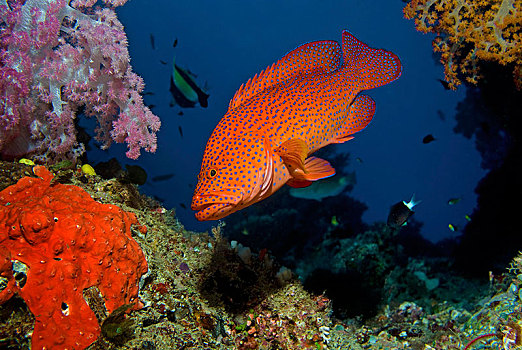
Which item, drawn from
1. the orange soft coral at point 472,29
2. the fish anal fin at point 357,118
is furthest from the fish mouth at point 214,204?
the orange soft coral at point 472,29

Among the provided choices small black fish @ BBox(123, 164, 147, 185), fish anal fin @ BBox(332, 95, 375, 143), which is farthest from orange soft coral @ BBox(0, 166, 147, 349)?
fish anal fin @ BBox(332, 95, 375, 143)

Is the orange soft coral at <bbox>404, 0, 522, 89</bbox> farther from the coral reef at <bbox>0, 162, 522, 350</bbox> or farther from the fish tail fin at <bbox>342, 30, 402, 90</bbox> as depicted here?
the coral reef at <bbox>0, 162, 522, 350</bbox>

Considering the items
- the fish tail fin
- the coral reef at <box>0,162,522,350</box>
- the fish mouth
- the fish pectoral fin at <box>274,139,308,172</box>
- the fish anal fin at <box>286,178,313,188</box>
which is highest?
the fish tail fin

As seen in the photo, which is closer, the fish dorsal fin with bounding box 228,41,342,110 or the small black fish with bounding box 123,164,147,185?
the fish dorsal fin with bounding box 228,41,342,110

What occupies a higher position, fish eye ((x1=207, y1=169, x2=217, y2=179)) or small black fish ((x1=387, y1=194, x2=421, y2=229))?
fish eye ((x1=207, y1=169, x2=217, y2=179))

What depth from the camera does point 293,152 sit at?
2.63m

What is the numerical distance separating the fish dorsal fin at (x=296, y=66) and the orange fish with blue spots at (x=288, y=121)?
0.01 metres

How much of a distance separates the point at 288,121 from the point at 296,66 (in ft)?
2.94

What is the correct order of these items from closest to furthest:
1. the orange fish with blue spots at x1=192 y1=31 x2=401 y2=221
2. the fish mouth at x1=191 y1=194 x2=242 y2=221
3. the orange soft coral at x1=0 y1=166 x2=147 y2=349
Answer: the orange soft coral at x1=0 y1=166 x2=147 y2=349 < the fish mouth at x1=191 y1=194 x2=242 y2=221 < the orange fish with blue spots at x1=192 y1=31 x2=401 y2=221

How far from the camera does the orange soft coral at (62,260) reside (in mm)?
2293

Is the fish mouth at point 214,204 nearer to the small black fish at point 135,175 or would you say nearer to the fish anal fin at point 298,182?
the fish anal fin at point 298,182

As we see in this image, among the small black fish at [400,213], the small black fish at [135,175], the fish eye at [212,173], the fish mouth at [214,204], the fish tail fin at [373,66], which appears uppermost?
Result: the fish tail fin at [373,66]

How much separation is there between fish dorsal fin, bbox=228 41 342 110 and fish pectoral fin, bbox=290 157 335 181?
3.24 feet

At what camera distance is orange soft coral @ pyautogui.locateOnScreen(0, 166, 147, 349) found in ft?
7.52
